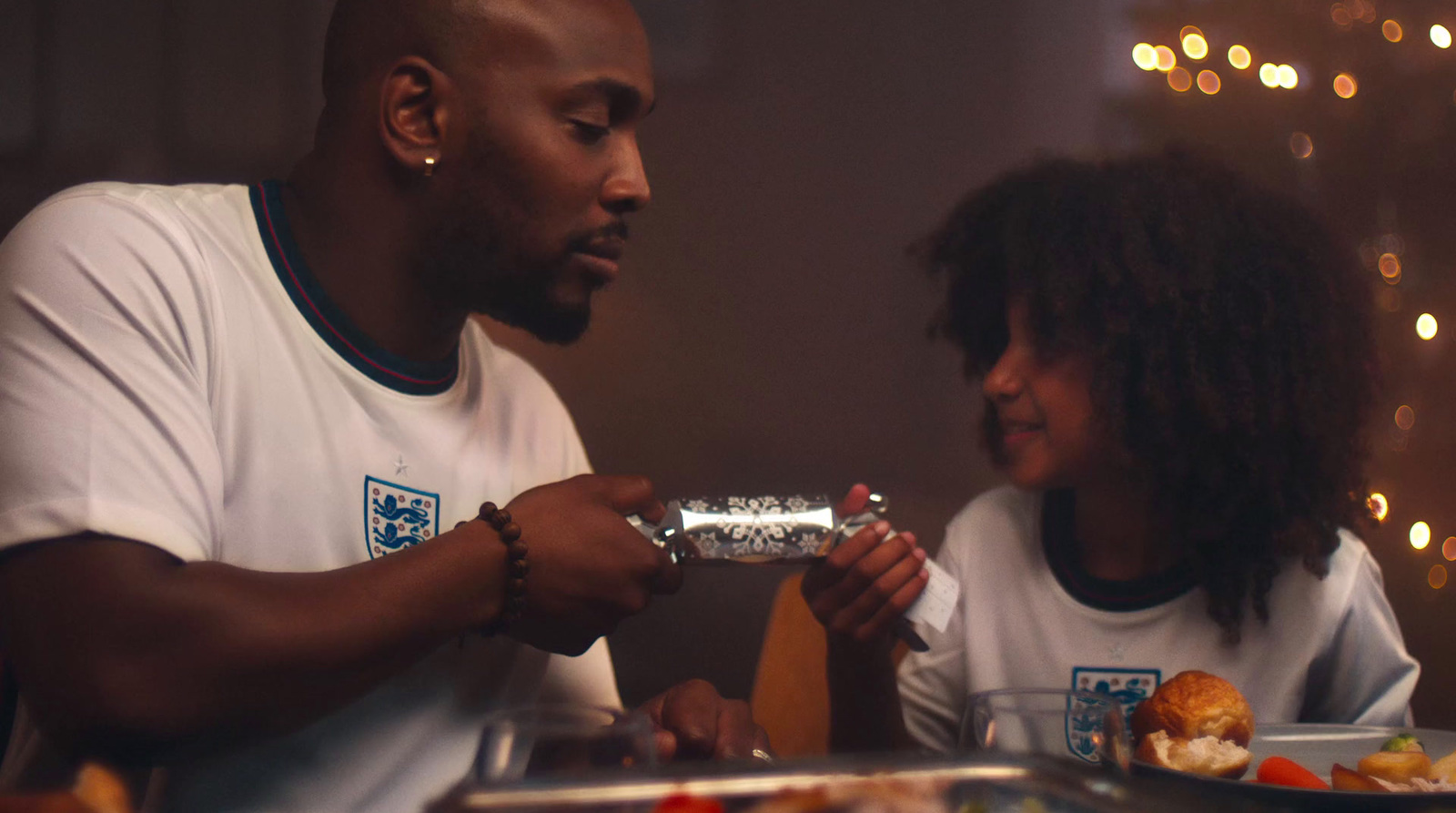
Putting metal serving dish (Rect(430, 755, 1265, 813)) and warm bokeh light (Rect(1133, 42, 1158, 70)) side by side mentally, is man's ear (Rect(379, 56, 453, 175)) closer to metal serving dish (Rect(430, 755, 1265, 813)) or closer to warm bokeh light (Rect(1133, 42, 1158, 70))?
metal serving dish (Rect(430, 755, 1265, 813))

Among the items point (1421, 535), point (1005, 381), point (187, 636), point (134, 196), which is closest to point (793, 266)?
point (1005, 381)

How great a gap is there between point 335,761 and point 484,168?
20.6 inches

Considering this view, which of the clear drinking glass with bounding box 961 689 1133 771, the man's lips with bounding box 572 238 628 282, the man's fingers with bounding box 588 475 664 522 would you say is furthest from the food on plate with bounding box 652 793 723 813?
the man's lips with bounding box 572 238 628 282

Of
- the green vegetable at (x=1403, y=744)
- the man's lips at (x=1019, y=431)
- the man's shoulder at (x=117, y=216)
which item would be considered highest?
the man's shoulder at (x=117, y=216)

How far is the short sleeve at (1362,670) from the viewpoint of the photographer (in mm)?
1078

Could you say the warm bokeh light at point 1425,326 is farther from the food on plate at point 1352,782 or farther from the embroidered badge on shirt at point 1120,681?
the food on plate at point 1352,782

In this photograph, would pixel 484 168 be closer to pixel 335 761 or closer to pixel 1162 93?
pixel 335 761

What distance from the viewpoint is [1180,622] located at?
1154 mm

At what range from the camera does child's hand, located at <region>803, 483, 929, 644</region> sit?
37.0 inches

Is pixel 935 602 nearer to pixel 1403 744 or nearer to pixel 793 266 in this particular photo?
pixel 1403 744

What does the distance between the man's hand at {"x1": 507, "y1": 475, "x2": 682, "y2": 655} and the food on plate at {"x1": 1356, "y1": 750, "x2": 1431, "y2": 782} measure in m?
0.51

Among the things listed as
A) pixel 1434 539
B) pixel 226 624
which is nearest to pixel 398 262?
pixel 226 624

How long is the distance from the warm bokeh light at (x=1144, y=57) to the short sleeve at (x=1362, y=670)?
2.28ft

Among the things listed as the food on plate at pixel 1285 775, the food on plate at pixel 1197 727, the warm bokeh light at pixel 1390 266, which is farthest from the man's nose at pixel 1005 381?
the warm bokeh light at pixel 1390 266
